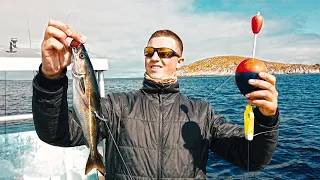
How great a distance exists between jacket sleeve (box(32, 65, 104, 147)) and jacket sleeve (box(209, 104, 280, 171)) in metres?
1.69

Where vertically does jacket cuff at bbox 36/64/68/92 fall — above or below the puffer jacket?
above

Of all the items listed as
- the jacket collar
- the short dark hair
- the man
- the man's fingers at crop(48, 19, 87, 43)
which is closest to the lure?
the man

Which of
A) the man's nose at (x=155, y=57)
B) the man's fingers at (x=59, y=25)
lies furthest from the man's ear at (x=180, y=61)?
the man's fingers at (x=59, y=25)

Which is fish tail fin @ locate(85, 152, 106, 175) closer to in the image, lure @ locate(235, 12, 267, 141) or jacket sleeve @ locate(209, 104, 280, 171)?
jacket sleeve @ locate(209, 104, 280, 171)

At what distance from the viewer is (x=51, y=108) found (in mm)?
2555

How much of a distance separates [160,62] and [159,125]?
A: 82 cm

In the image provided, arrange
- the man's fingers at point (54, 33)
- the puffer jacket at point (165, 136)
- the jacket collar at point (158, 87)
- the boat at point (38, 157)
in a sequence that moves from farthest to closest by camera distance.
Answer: the boat at point (38, 157)
the jacket collar at point (158, 87)
the puffer jacket at point (165, 136)
the man's fingers at point (54, 33)

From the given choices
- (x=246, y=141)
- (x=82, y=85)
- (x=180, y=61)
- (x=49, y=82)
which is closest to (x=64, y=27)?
(x=49, y=82)

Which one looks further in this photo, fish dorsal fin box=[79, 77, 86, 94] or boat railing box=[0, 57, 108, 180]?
boat railing box=[0, 57, 108, 180]

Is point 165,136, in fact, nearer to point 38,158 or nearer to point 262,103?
point 262,103

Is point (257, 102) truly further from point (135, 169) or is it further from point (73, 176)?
point (73, 176)

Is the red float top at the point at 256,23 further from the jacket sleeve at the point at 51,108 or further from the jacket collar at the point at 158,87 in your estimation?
the jacket sleeve at the point at 51,108

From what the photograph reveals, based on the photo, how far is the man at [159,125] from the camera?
101 inches

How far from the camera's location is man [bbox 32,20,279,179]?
2574 mm
